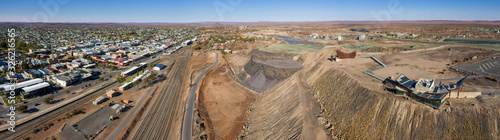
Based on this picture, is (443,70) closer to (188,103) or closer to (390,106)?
(390,106)

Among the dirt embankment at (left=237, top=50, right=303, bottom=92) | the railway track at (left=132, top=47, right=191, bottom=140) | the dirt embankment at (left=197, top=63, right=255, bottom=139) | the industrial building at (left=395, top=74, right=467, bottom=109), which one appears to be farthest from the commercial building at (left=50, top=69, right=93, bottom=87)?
the industrial building at (left=395, top=74, right=467, bottom=109)

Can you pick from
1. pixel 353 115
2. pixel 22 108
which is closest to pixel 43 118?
pixel 22 108

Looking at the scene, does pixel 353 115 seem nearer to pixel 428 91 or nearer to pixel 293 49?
pixel 428 91

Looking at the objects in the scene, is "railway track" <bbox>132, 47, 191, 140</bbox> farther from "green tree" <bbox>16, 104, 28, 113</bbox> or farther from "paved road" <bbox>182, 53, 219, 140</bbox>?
"green tree" <bbox>16, 104, 28, 113</bbox>

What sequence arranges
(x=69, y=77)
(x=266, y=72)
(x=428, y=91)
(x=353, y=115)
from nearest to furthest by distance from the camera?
(x=428, y=91) < (x=353, y=115) < (x=69, y=77) < (x=266, y=72)

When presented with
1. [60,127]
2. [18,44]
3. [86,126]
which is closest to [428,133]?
[86,126]
